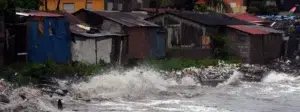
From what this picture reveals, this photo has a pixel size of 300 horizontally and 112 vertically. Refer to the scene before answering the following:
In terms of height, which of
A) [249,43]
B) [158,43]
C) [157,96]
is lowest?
[157,96]

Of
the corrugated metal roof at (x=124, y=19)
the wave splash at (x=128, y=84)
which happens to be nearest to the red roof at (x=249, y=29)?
the corrugated metal roof at (x=124, y=19)

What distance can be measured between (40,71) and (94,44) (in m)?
4.42

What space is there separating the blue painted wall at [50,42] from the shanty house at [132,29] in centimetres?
370

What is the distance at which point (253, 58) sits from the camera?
30.9 metres

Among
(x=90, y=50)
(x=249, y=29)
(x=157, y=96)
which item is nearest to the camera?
(x=157, y=96)

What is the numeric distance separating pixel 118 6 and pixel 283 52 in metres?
12.2

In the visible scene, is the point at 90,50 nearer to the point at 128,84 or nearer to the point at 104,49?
the point at 104,49

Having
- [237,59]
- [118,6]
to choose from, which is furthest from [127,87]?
[118,6]

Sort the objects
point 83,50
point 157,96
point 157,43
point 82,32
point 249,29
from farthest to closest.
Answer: point 249,29 → point 157,43 → point 82,32 → point 83,50 → point 157,96

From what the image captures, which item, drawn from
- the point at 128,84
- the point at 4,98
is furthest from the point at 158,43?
the point at 4,98

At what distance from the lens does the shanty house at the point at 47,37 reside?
69.7ft

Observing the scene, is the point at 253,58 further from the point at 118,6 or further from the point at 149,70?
the point at 118,6

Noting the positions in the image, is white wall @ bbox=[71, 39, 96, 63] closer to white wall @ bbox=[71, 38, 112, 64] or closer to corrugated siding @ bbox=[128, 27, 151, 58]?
white wall @ bbox=[71, 38, 112, 64]

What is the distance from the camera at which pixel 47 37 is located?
853 inches
